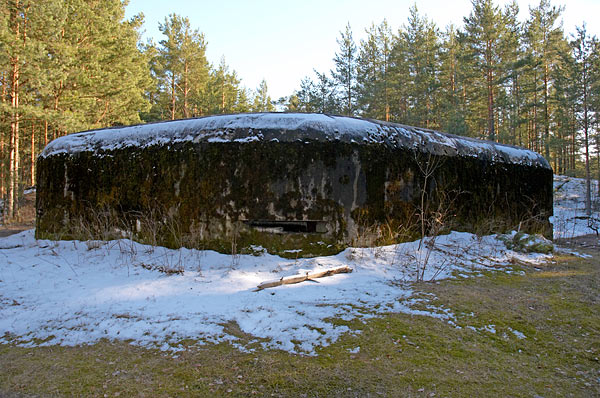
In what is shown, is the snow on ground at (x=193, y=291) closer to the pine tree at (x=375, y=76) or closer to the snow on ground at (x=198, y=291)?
the snow on ground at (x=198, y=291)

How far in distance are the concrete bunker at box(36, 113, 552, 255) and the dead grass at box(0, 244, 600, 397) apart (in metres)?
2.22

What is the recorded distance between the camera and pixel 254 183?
4688mm

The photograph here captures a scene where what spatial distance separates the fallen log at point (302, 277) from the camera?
3521 millimetres

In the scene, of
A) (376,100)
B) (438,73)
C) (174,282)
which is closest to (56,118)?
(174,282)

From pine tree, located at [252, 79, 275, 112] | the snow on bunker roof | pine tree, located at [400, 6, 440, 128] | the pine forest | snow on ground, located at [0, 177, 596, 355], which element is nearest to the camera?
snow on ground, located at [0, 177, 596, 355]

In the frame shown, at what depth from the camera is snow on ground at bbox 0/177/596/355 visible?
2.51 m

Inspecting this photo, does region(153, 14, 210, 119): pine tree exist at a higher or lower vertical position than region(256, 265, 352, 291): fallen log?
higher

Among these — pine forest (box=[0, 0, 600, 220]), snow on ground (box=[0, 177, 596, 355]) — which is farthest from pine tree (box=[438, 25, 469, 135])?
snow on ground (box=[0, 177, 596, 355])

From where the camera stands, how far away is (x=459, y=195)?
19.4 feet

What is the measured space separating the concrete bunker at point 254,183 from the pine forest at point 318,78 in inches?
268

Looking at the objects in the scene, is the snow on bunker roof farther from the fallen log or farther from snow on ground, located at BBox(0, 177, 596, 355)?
the fallen log

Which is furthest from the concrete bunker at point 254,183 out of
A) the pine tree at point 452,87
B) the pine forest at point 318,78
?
the pine tree at point 452,87

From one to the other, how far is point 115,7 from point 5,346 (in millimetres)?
15555

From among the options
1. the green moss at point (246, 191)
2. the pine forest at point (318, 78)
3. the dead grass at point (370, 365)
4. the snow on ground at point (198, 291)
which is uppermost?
Result: the pine forest at point (318, 78)
